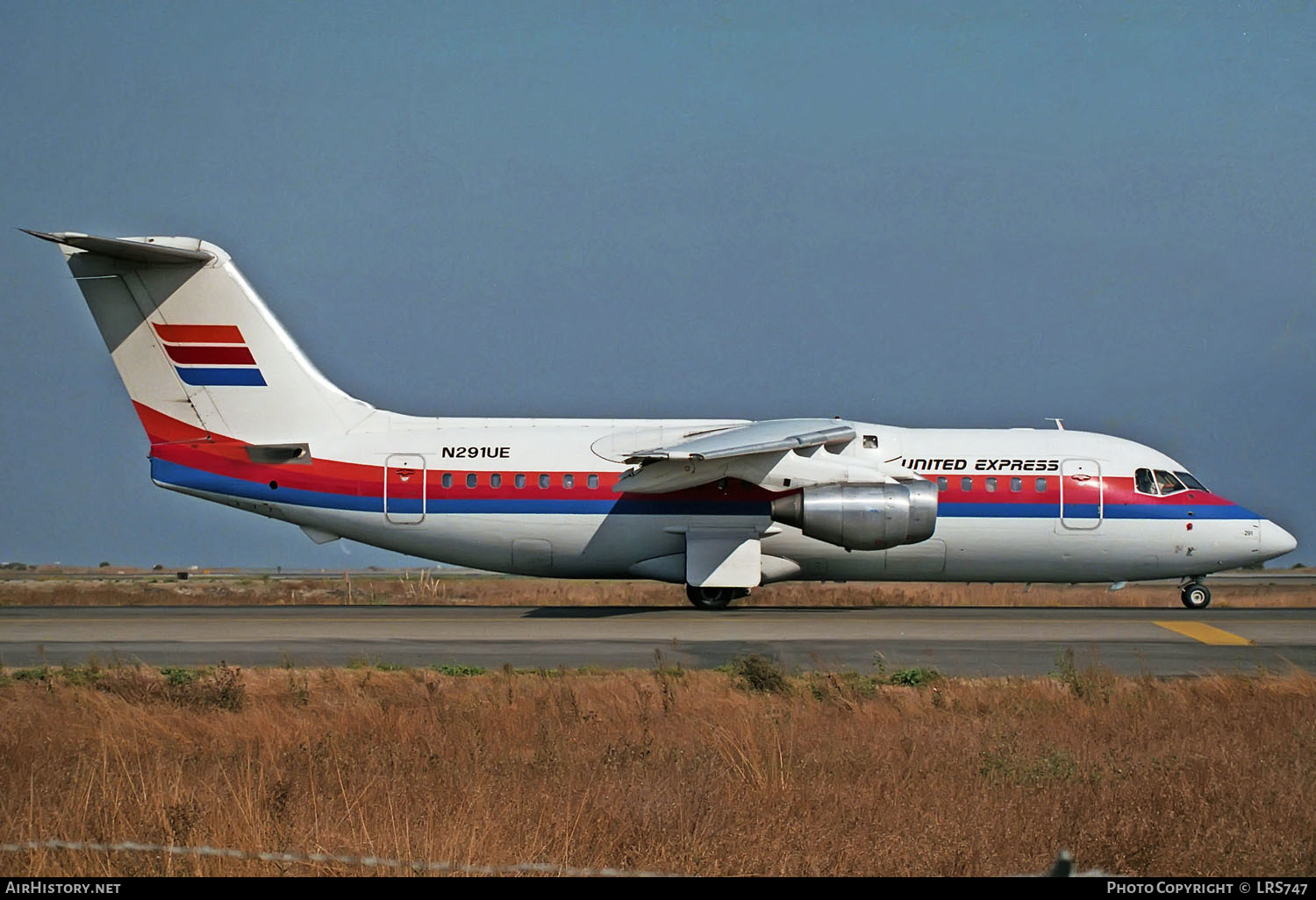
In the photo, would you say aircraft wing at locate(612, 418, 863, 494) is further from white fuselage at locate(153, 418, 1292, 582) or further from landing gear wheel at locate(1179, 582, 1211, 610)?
landing gear wheel at locate(1179, 582, 1211, 610)

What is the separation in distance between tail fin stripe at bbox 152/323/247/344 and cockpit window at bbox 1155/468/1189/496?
1940cm

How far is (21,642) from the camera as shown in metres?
18.5

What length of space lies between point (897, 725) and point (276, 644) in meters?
9.85

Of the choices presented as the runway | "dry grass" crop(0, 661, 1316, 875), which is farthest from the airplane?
"dry grass" crop(0, 661, 1316, 875)

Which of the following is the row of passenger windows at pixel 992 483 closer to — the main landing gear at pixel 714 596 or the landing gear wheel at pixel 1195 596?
the landing gear wheel at pixel 1195 596

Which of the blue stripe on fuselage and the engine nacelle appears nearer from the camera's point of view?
the engine nacelle

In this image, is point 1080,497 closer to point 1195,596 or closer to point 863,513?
point 1195,596

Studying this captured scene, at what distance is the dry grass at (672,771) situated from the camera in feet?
24.7

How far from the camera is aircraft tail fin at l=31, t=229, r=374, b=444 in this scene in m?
25.3

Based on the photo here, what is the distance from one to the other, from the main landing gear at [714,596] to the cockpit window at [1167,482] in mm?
9162

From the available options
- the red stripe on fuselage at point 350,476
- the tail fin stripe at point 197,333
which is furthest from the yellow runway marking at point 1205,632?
the tail fin stripe at point 197,333

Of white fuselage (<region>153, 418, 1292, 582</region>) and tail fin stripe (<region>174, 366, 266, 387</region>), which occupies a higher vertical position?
tail fin stripe (<region>174, 366, 266, 387</region>)
